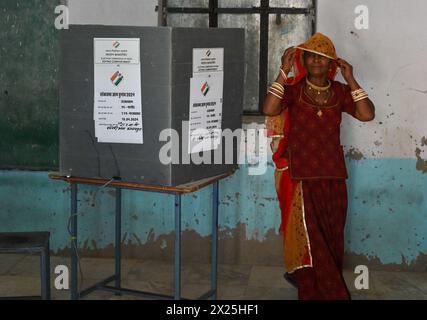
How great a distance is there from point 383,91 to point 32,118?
2.21 meters

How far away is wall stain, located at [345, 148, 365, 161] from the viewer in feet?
17.7

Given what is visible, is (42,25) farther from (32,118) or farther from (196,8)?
(196,8)

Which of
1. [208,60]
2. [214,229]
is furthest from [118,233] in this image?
[208,60]

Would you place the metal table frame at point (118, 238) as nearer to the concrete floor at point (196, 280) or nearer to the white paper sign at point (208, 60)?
the concrete floor at point (196, 280)

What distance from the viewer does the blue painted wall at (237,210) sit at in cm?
541

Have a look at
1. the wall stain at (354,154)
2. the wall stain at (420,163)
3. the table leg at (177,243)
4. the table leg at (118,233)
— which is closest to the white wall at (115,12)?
the table leg at (118,233)

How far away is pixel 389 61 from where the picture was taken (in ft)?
17.4

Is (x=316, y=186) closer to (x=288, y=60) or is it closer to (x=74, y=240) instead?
(x=288, y=60)

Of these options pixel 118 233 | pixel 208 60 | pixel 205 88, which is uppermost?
pixel 208 60

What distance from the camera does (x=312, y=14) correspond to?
545 centimetres

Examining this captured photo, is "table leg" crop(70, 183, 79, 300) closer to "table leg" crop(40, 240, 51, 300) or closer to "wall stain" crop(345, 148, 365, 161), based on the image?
"table leg" crop(40, 240, 51, 300)

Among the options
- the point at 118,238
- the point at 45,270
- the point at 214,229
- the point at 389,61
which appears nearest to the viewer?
the point at 45,270

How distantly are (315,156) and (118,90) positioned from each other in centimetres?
120
